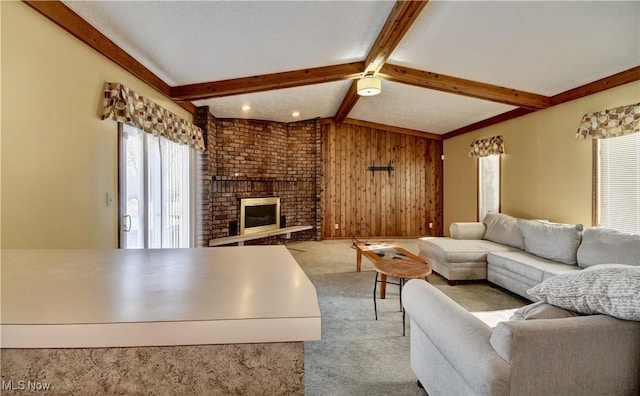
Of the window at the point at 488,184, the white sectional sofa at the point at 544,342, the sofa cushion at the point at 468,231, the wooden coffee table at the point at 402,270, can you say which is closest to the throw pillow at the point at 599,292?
the white sectional sofa at the point at 544,342

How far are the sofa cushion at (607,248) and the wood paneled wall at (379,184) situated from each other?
13.6 ft

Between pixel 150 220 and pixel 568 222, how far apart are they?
17.1 feet

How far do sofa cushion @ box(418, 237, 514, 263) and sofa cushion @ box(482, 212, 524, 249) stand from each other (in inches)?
3.6

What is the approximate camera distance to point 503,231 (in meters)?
4.07

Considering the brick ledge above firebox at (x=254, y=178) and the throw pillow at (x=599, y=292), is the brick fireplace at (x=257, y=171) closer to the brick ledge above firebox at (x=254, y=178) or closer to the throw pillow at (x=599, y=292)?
the brick ledge above firebox at (x=254, y=178)

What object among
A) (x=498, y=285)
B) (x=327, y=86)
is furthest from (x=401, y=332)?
(x=327, y=86)

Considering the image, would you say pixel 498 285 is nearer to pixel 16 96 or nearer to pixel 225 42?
pixel 225 42

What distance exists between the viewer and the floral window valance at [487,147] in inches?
200

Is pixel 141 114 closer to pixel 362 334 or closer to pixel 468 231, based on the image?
pixel 362 334

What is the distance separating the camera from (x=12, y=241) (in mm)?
1779

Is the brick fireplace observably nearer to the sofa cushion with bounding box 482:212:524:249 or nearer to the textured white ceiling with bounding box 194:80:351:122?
the textured white ceiling with bounding box 194:80:351:122

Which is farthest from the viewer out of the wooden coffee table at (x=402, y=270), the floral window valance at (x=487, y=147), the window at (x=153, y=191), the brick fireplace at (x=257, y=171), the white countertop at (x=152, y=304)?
the brick fireplace at (x=257, y=171)

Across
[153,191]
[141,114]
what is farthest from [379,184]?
[141,114]

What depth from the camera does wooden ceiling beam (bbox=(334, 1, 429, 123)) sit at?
95.4 inches
